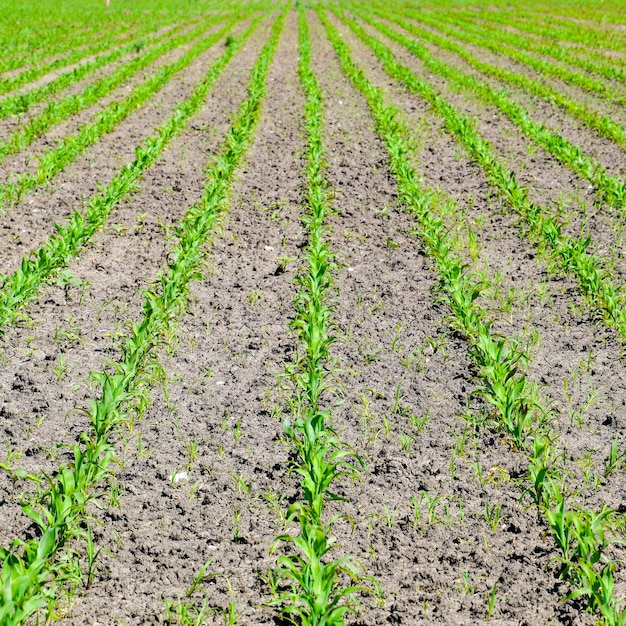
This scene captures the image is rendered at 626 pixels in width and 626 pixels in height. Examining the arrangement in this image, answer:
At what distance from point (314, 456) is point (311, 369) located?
3.19 feet

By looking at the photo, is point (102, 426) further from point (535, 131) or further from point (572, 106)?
point (572, 106)

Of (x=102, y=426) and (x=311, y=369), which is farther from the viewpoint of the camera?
(x=311, y=369)

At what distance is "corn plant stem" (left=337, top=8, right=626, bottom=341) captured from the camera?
5320mm

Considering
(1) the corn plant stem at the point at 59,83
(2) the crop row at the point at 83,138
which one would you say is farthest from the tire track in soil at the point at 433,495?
(1) the corn plant stem at the point at 59,83

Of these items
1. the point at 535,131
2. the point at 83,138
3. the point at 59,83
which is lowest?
the point at 535,131

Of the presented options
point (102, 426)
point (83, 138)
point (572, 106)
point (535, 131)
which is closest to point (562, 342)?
point (102, 426)

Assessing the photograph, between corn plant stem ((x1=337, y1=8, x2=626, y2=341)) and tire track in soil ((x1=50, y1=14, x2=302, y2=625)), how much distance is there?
7.73ft

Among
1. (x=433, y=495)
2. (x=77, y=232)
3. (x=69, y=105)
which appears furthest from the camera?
(x=69, y=105)

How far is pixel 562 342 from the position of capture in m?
4.92

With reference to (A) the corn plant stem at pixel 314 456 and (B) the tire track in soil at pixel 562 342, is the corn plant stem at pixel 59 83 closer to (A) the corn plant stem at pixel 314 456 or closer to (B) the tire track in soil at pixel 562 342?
(A) the corn plant stem at pixel 314 456

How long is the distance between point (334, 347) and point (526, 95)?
9.77m

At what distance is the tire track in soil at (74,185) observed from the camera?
641 cm

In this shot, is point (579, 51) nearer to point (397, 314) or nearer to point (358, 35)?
point (358, 35)

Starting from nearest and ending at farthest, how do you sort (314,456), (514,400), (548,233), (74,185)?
(314,456)
(514,400)
(548,233)
(74,185)
